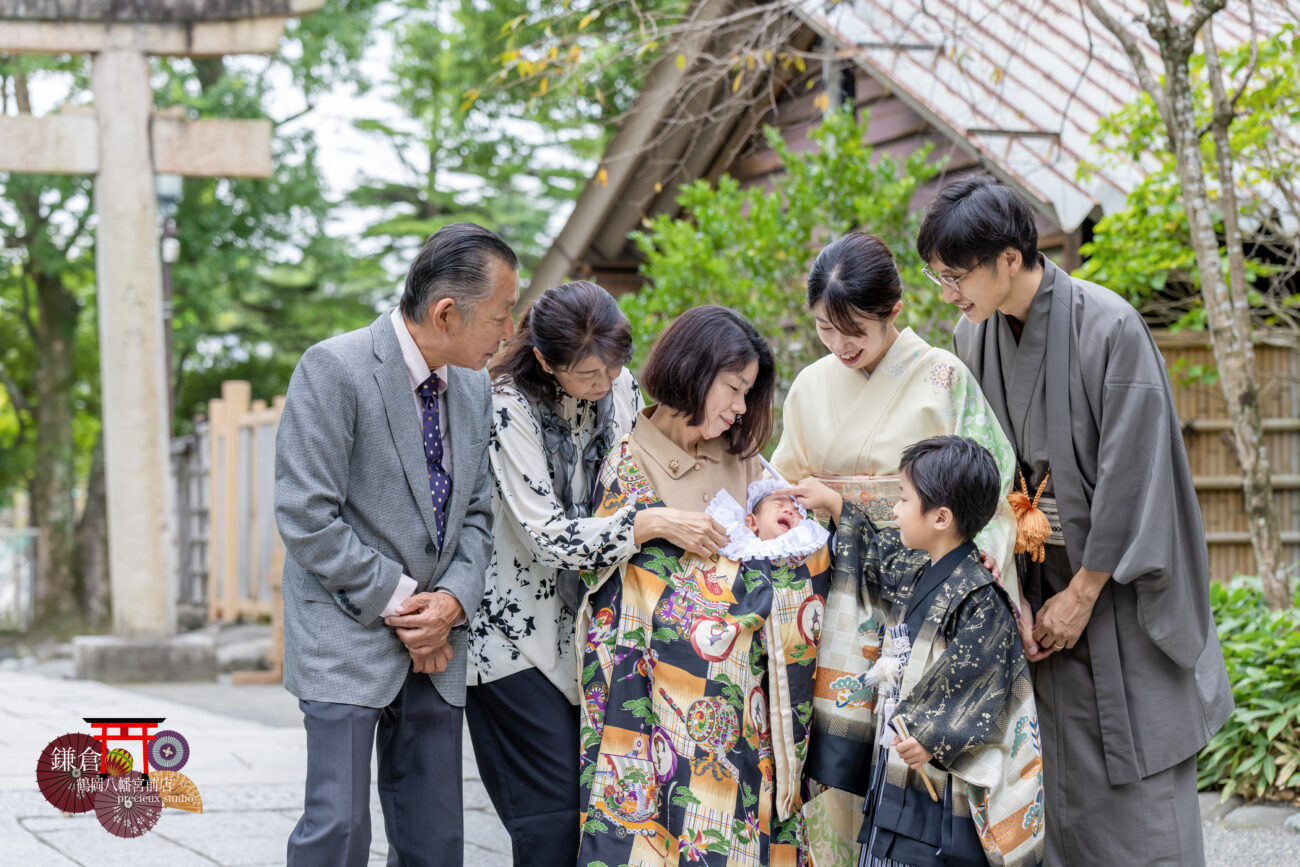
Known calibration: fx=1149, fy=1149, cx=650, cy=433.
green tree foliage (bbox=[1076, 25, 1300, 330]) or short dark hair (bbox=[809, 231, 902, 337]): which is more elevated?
green tree foliage (bbox=[1076, 25, 1300, 330])

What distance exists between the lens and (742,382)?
9.23 ft

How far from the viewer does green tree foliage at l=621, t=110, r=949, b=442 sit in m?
5.77

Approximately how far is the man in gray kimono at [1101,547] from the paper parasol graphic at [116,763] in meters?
2.47

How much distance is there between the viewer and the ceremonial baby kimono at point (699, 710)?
2705 millimetres

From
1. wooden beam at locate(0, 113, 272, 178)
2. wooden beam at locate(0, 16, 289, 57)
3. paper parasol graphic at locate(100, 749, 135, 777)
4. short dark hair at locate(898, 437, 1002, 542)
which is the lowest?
paper parasol graphic at locate(100, 749, 135, 777)

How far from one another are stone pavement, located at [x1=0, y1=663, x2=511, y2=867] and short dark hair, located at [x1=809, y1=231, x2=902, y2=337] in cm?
236

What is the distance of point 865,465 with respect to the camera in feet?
9.55

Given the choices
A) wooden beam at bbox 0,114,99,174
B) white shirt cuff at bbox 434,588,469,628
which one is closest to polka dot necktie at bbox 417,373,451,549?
white shirt cuff at bbox 434,588,469,628

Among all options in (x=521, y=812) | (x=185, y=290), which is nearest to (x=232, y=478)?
(x=185, y=290)

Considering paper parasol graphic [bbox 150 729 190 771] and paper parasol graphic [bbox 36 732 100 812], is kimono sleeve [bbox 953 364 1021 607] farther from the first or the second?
paper parasol graphic [bbox 36 732 100 812]

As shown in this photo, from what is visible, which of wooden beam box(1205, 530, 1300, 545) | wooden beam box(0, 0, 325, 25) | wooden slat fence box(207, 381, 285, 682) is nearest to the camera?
wooden beam box(1205, 530, 1300, 545)

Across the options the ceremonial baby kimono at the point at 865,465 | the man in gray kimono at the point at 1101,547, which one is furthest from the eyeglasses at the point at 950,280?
the ceremonial baby kimono at the point at 865,465

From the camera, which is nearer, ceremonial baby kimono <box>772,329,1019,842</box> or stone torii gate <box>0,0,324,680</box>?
ceremonial baby kimono <box>772,329,1019,842</box>

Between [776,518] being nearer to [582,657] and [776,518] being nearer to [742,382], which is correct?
[742,382]
